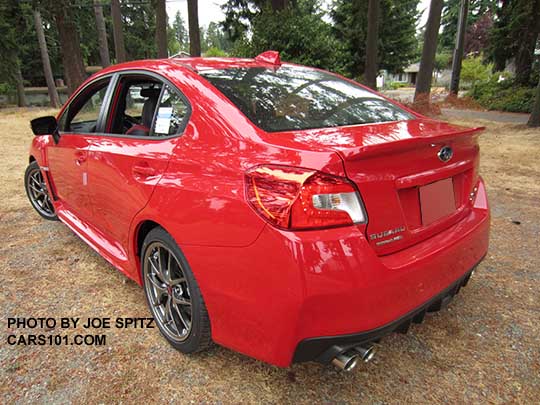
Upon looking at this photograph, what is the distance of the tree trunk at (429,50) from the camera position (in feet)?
41.7

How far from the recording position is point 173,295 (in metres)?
2.08

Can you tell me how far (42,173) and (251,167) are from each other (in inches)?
116

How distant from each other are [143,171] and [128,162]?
0.19 m

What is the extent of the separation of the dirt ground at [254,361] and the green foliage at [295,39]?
23.7 ft

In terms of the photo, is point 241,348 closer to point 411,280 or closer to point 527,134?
point 411,280

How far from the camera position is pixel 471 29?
139 ft

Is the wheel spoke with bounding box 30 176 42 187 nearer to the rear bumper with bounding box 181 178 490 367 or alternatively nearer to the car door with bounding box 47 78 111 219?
the car door with bounding box 47 78 111 219

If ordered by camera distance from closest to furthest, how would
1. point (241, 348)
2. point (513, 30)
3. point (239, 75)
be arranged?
point (241, 348)
point (239, 75)
point (513, 30)

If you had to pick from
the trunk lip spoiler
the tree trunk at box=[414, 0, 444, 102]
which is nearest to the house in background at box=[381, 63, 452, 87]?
the tree trunk at box=[414, 0, 444, 102]

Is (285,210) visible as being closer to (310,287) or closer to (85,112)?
(310,287)

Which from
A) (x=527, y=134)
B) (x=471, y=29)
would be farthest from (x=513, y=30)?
(x=471, y=29)

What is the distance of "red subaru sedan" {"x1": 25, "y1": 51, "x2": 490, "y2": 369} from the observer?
143 cm

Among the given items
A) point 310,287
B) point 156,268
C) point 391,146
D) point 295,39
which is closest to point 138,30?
point 295,39

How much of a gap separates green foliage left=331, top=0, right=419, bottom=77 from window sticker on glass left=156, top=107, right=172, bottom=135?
25.3 m
